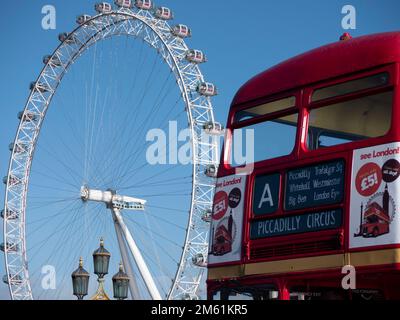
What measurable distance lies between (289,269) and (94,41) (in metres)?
33.4

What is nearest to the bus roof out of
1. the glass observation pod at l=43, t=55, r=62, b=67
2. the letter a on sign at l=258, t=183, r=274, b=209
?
the letter a on sign at l=258, t=183, r=274, b=209

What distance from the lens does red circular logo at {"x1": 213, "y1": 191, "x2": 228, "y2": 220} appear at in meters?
11.8

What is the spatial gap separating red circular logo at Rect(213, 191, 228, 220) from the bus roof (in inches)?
45.9

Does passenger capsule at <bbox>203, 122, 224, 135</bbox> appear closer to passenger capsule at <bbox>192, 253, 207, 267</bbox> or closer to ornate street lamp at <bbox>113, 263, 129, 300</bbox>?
passenger capsule at <bbox>192, 253, 207, 267</bbox>

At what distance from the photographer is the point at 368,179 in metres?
9.82

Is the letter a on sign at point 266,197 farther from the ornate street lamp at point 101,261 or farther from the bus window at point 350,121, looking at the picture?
the ornate street lamp at point 101,261

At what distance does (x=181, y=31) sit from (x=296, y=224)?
29.9 m

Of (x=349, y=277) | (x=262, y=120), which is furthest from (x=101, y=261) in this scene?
(x=349, y=277)

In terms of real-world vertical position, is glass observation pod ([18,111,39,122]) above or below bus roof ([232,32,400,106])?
above

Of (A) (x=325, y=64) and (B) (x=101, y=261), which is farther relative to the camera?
(B) (x=101, y=261)

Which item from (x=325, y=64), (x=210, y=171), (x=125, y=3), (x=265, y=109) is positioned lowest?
(x=265, y=109)

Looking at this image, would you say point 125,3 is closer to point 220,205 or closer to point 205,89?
point 205,89
